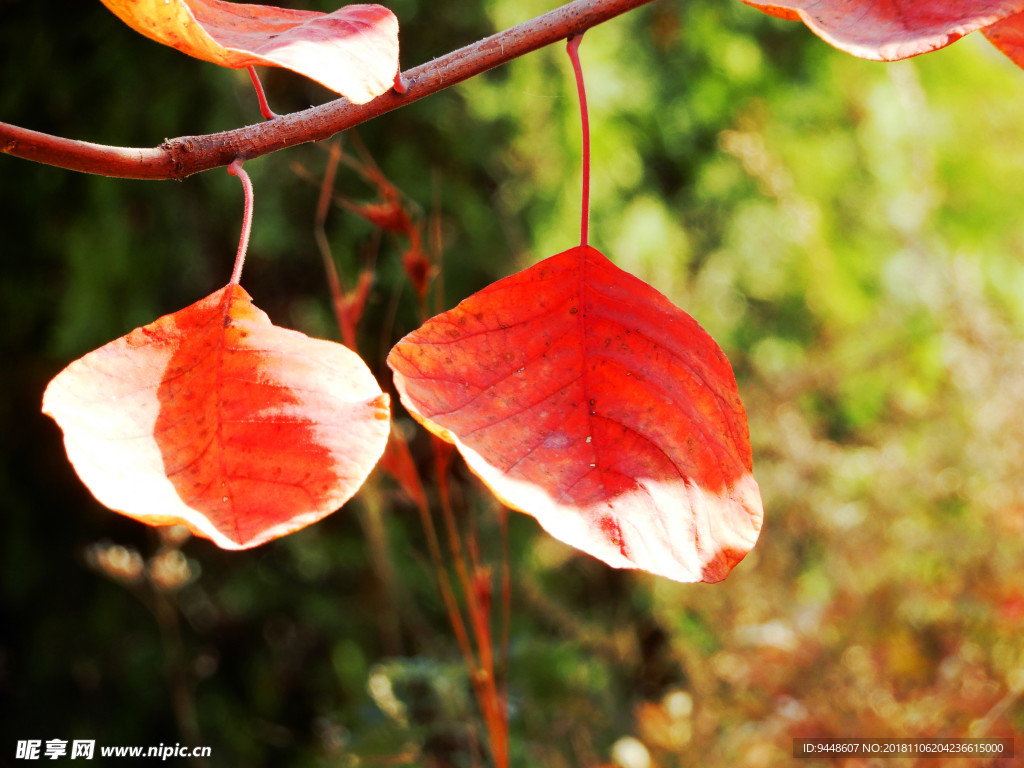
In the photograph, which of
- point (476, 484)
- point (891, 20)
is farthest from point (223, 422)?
point (476, 484)

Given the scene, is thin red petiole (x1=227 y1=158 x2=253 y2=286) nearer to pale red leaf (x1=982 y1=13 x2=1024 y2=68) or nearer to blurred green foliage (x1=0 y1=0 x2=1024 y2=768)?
pale red leaf (x1=982 y1=13 x2=1024 y2=68)

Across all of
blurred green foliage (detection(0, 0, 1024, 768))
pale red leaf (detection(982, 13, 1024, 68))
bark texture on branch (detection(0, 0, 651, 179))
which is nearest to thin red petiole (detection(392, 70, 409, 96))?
bark texture on branch (detection(0, 0, 651, 179))

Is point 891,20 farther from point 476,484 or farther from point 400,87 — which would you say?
point 476,484

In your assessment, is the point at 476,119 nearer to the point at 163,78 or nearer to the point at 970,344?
the point at 163,78

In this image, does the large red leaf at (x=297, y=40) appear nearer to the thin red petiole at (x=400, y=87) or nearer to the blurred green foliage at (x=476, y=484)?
the thin red petiole at (x=400, y=87)

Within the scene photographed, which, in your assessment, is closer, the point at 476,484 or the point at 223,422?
the point at 223,422

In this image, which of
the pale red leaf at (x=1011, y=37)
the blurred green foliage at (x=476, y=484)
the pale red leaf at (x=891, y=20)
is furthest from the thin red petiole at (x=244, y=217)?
the blurred green foliage at (x=476, y=484)
